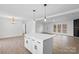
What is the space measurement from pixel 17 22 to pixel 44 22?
56 centimetres

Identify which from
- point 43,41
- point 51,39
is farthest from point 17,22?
point 51,39

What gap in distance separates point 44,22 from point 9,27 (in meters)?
0.68

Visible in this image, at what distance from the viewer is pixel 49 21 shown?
5.62 ft

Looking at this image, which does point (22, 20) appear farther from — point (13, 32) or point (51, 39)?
point (51, 39)

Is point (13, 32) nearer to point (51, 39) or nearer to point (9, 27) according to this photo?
point (9, 27)
